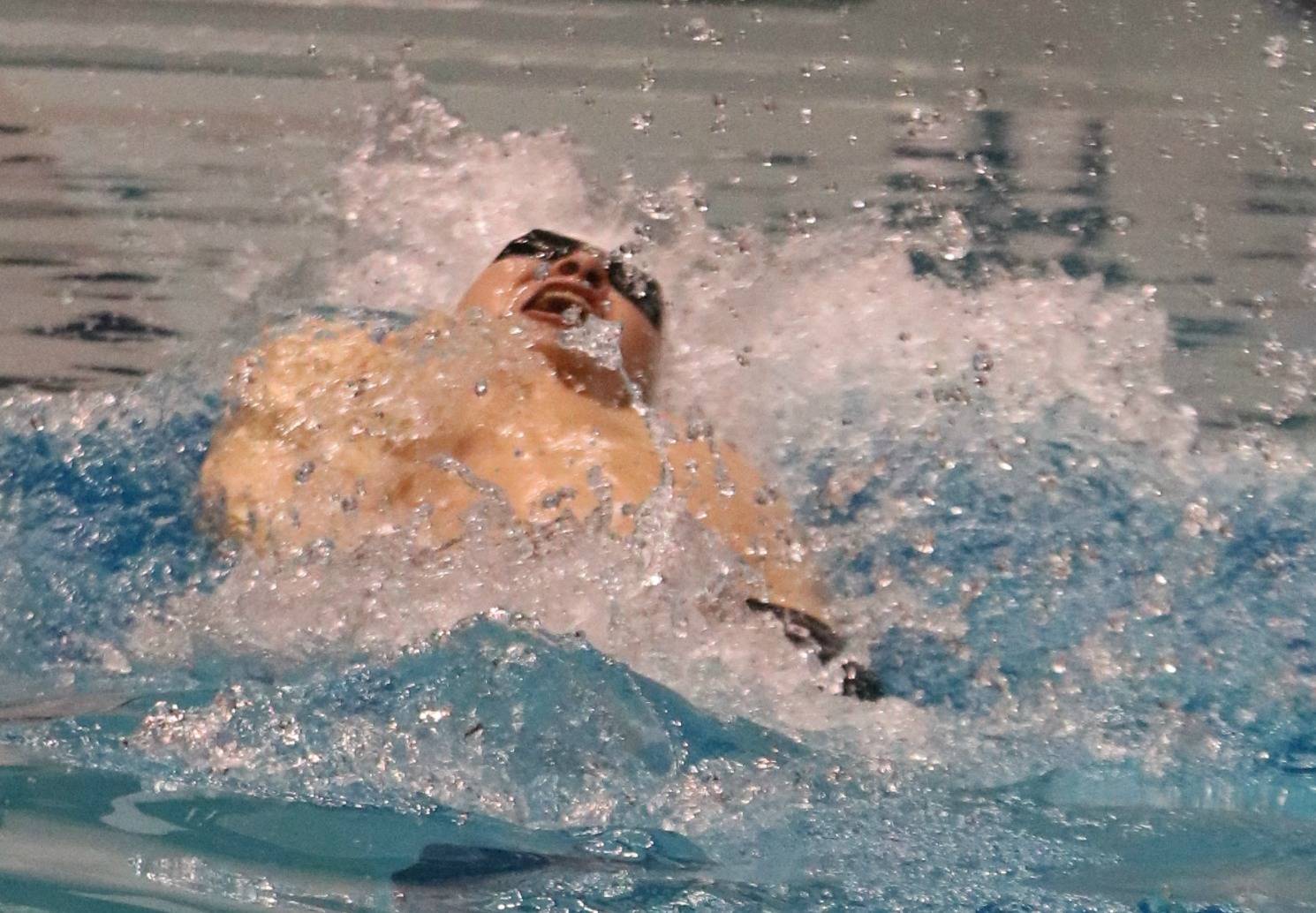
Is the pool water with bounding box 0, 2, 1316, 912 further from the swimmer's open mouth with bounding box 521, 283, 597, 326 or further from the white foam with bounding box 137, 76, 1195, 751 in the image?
the swimmer's open mouth with bounding box 521, 283, 597, 326

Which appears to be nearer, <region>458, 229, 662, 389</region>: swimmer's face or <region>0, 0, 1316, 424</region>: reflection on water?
<region>458, 229, 662, 389</region>: swimmer's face

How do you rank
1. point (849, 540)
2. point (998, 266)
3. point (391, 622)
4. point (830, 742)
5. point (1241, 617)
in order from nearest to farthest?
point (830, 742) < point (391, 622) < point (1241, 617) < point (849, 540) < point (998, 266)

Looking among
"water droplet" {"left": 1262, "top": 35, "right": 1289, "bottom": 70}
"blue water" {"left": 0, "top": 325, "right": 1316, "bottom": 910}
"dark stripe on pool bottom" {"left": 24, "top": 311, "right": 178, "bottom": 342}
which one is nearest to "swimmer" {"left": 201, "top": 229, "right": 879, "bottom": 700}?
"blue water" {"left": 0, "top": 325, "right": 1316, "bottom": 910}

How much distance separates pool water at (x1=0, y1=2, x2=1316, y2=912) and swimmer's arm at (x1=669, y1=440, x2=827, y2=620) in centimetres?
8

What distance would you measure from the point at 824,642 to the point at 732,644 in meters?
0.15

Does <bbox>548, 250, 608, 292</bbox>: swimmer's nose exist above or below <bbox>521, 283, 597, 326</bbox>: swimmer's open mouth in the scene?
above

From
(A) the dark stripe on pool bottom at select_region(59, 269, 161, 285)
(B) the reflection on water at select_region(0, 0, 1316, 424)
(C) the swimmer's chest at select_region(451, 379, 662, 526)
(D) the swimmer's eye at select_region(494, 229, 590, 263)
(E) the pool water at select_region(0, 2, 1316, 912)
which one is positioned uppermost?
(B) the reflection on water at select_region(0, 0, 1316, 424)

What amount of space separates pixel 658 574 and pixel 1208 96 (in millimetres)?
2040

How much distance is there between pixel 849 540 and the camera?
2.14 m

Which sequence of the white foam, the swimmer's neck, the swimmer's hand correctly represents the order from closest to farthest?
the swimmer's hand
the swimmer's neck
the white foam

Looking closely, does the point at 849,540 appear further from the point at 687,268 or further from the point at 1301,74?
the point at 1301,74

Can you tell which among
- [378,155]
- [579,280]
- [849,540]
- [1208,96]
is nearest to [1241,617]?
[849,540]

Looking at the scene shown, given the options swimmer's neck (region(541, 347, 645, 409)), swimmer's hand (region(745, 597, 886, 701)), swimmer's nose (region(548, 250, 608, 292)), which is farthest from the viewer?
swimmer's nose (region(548, 250, 608, 292))

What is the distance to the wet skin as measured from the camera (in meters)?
1.80
